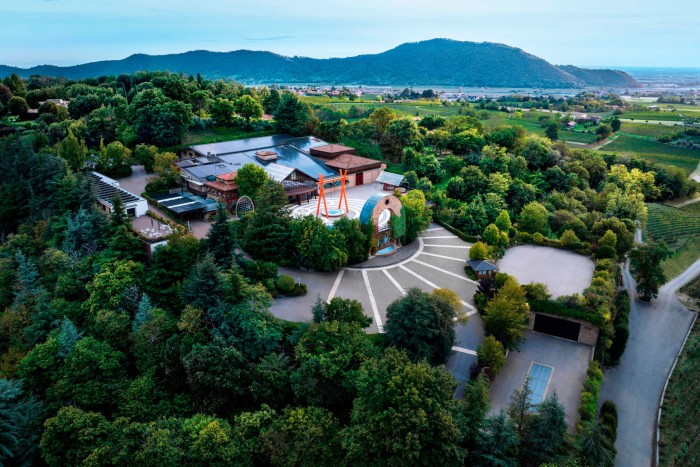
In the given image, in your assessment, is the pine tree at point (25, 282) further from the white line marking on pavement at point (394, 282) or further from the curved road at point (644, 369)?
the curved road at point (644, 369)

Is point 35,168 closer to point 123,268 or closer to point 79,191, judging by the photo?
point 79,191

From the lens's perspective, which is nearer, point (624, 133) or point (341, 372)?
point (341, 372)

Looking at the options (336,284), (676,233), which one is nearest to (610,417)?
(336,284)

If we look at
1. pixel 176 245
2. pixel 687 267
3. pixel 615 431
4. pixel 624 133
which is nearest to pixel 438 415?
pixel 615 431

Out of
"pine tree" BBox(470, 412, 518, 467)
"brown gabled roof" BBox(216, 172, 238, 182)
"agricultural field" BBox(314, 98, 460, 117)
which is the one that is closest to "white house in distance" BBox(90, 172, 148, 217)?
"brown gabled roof" BBox(216, 172, 238, 182)

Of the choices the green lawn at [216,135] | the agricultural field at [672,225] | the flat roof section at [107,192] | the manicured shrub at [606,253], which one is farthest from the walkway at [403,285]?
the green lawn at [216,135]

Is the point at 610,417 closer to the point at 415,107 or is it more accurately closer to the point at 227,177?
the point at 227,177

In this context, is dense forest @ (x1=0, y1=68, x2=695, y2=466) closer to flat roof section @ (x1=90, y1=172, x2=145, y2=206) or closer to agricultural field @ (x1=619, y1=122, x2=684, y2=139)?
flat roof section @ (x1=90, y1=172, x2=145, y2=206)
